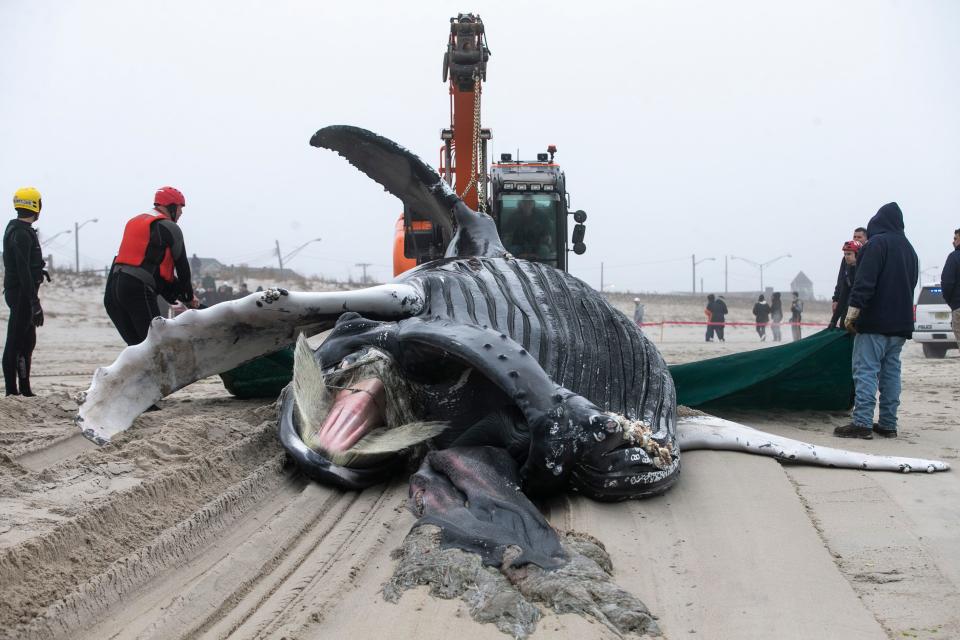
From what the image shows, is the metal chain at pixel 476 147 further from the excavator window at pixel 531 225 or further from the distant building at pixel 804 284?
the distant building at pixel 804 284

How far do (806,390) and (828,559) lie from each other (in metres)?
3.43

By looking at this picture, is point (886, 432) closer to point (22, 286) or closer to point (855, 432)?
point (855, 432)

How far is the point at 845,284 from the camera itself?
796 cm

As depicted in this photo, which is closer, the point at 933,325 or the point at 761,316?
the point at 933,325

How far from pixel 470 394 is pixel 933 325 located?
13.3 m

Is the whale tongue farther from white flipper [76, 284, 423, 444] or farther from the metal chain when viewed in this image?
the metal chain

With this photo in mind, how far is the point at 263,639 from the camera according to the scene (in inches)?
89.4

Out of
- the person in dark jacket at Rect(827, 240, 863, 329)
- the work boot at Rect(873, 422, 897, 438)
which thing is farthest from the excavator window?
the work boot at Rect(873, 422, 897, 438)

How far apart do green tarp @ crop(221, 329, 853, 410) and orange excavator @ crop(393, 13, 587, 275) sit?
15.3 feet

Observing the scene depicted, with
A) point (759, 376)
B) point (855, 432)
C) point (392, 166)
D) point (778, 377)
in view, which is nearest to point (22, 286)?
point (392, 166)

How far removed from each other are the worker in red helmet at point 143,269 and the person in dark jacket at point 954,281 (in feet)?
23.0

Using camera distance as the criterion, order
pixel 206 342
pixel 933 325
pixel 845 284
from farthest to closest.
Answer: pixel 933 325
pixel 845 284
pixel 206 342

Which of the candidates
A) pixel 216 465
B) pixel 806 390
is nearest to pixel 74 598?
pixel 216 465

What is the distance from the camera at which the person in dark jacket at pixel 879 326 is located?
Answer: 588cm
